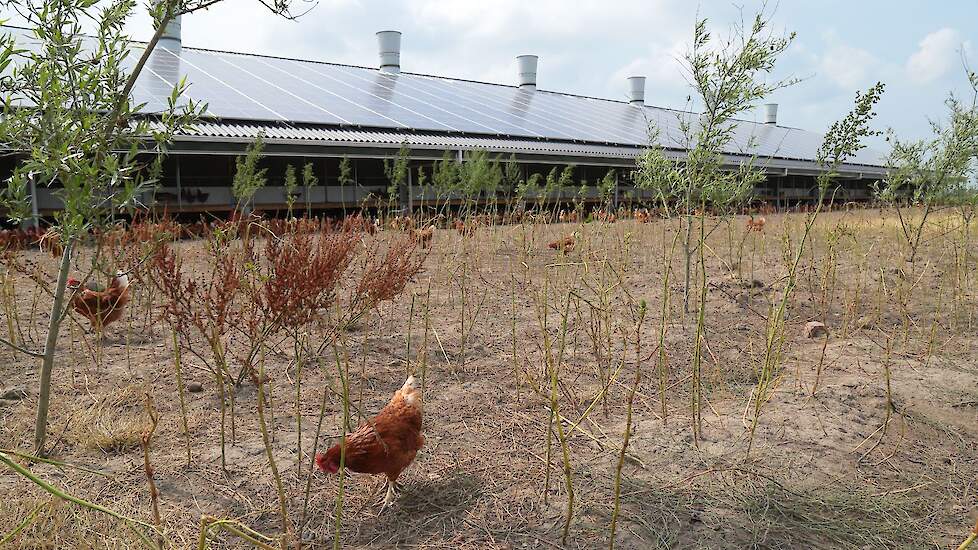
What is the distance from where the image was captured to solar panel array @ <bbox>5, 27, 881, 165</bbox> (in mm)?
12773

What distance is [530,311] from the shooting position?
5020mm

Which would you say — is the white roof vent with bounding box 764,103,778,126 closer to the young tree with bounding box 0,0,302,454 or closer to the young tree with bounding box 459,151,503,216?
Result: the young tree with bounding box 459,151,503,216

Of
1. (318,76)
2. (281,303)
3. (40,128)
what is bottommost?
(281,303)

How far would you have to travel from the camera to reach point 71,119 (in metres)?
2.30

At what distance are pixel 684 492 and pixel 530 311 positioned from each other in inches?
114

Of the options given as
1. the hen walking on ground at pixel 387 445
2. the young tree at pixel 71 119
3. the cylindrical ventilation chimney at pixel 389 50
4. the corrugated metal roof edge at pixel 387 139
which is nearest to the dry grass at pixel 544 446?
the hen walking on ground at pixel 387 445

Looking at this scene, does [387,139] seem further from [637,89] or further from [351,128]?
[637,89]

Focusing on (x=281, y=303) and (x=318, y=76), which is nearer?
(x=281, y=303)

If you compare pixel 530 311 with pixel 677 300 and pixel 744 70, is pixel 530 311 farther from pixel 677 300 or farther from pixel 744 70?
pixel 744 70

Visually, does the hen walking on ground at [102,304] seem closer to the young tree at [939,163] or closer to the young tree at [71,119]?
the young tree at [71,119]

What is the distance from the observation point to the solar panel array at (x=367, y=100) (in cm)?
1277

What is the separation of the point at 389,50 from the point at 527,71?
7167 mm

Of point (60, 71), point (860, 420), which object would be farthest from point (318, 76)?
point (860, 420)

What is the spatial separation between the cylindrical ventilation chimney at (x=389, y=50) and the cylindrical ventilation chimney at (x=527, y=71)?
21.3ft
